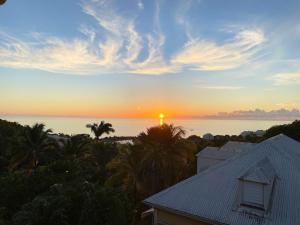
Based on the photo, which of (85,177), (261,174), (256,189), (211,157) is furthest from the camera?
(211,157)

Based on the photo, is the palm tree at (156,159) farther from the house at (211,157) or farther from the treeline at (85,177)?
the house at (211,157)

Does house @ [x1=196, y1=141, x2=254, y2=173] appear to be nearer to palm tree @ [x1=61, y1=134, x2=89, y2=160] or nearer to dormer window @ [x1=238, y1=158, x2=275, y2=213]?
palm tree @ [x1=61, y1=134, x2=89, y2=160]

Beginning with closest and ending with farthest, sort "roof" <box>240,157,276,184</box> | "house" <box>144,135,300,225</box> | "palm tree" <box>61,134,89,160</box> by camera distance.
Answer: "house" <box>144,135,300,225</box> < "roof" <box>240,157,276,184</box> < "palm tree" <box>61,134,89,160</box>

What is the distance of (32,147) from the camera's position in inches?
1198

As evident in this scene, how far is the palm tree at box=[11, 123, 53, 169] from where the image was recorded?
30125mm

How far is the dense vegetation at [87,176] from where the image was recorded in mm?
10531

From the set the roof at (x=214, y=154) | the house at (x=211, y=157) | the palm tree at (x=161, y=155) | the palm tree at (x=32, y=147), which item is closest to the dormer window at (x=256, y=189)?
the palm tree at (x=161, y=155)

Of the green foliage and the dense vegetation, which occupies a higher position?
the green foliage

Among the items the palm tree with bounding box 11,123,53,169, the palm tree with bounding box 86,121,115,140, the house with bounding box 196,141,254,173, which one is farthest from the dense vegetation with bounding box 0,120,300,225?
the palm tree with bounding box 86,121,115,140

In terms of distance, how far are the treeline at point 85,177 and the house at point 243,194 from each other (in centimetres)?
208

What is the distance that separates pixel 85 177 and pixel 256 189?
12.2 metres

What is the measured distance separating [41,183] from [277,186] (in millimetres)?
12142

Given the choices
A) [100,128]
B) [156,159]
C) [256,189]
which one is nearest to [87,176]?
[156,159]

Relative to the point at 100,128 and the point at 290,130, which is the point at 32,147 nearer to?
the point at 290,130
